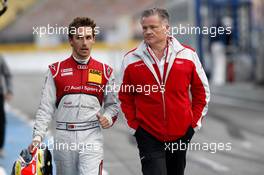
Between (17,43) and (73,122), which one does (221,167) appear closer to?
(73,122)

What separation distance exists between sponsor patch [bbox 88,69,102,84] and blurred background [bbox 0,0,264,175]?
114 inches

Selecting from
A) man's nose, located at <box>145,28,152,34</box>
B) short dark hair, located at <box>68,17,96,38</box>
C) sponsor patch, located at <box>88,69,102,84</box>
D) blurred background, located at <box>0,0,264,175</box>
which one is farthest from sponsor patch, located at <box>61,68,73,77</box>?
blurred background, located at <box>0,0,264,175</box>

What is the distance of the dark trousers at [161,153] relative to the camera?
598cm

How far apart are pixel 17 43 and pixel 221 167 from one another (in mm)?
45230

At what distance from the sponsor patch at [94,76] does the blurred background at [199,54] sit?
290 centimetres

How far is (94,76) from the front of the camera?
6.08m

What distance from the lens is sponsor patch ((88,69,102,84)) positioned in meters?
6.06

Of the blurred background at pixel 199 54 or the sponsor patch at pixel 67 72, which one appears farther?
the blurred background at pixel 199 54

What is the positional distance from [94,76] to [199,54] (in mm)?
23148

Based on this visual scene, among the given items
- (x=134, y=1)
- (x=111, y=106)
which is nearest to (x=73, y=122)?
Result: (x=111, y=106)

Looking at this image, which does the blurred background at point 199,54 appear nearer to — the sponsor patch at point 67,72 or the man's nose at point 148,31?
the sponsor patch at point 67,72

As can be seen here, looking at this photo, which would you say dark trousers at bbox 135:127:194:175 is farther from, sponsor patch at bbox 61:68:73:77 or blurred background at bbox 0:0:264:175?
blurred background at bbox 0:0:264:175

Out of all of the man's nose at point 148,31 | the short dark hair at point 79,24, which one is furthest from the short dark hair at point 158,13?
the short dark hair at point 79,24

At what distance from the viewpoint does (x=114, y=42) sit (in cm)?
4881
